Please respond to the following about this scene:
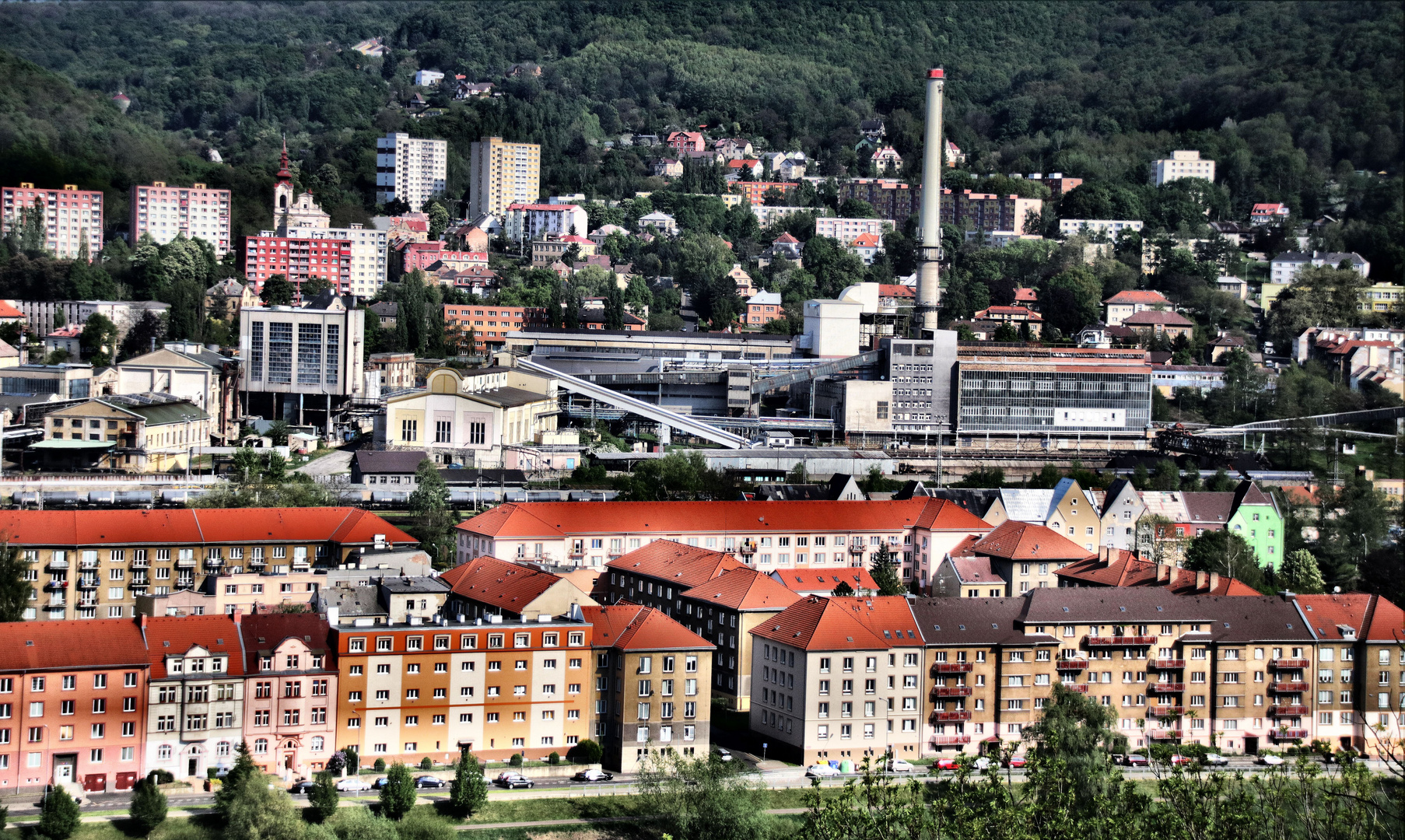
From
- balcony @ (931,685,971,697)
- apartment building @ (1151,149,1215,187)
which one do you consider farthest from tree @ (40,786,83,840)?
apartment building @ (1151,149,1215,187)

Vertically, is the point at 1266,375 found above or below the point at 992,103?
below

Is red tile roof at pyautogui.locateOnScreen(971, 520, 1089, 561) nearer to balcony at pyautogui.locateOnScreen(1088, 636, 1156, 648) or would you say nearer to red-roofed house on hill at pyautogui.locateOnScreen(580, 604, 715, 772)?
balcony at pyautogui.locateOnScreen(1088, 636, 1156, 648)

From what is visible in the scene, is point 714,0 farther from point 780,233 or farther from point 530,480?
point 530,480

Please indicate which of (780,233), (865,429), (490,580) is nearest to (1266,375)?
(865,429)

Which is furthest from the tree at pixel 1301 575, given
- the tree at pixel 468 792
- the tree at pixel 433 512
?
the tree at pixel 468 792

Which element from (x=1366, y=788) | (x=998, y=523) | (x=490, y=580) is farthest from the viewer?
(x=998, y=523)
